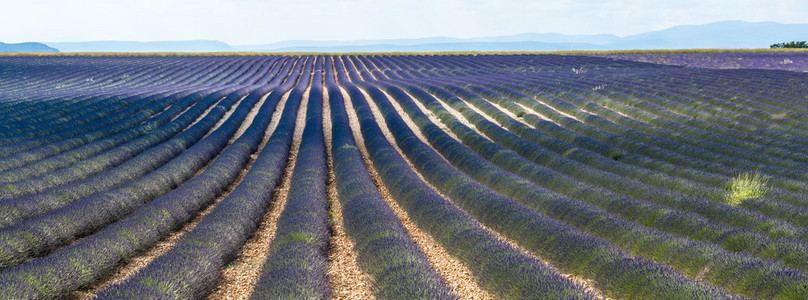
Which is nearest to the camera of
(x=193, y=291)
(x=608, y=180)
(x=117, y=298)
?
(x=117, y=298)

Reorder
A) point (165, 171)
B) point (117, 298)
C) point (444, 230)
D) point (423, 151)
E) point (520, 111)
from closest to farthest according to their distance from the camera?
point (117, 298) → point (444, 230) → point (165, 171) → point (423, 151) → point (520, 111)

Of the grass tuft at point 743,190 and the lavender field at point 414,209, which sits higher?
the grass tuft at point 743,190

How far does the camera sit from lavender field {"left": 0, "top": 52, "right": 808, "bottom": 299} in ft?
17.8

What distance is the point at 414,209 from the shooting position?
8625 millimetres

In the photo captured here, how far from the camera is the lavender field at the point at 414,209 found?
5414 mm

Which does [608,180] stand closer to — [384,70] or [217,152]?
[217,152]

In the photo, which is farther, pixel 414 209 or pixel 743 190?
pixel 414 209

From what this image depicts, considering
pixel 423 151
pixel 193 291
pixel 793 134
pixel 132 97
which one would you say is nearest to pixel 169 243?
pixel 193 291

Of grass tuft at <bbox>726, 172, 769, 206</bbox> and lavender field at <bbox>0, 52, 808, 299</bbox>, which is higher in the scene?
grass tuft at <bbox>726, 172, 769, 206</bbox>

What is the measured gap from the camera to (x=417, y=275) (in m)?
5.48

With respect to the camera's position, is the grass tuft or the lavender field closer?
the lavender field

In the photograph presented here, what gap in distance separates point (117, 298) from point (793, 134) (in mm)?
16657

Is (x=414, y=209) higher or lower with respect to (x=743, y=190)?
lower

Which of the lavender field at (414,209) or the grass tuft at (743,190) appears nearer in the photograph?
the lavender field at (414,209)
